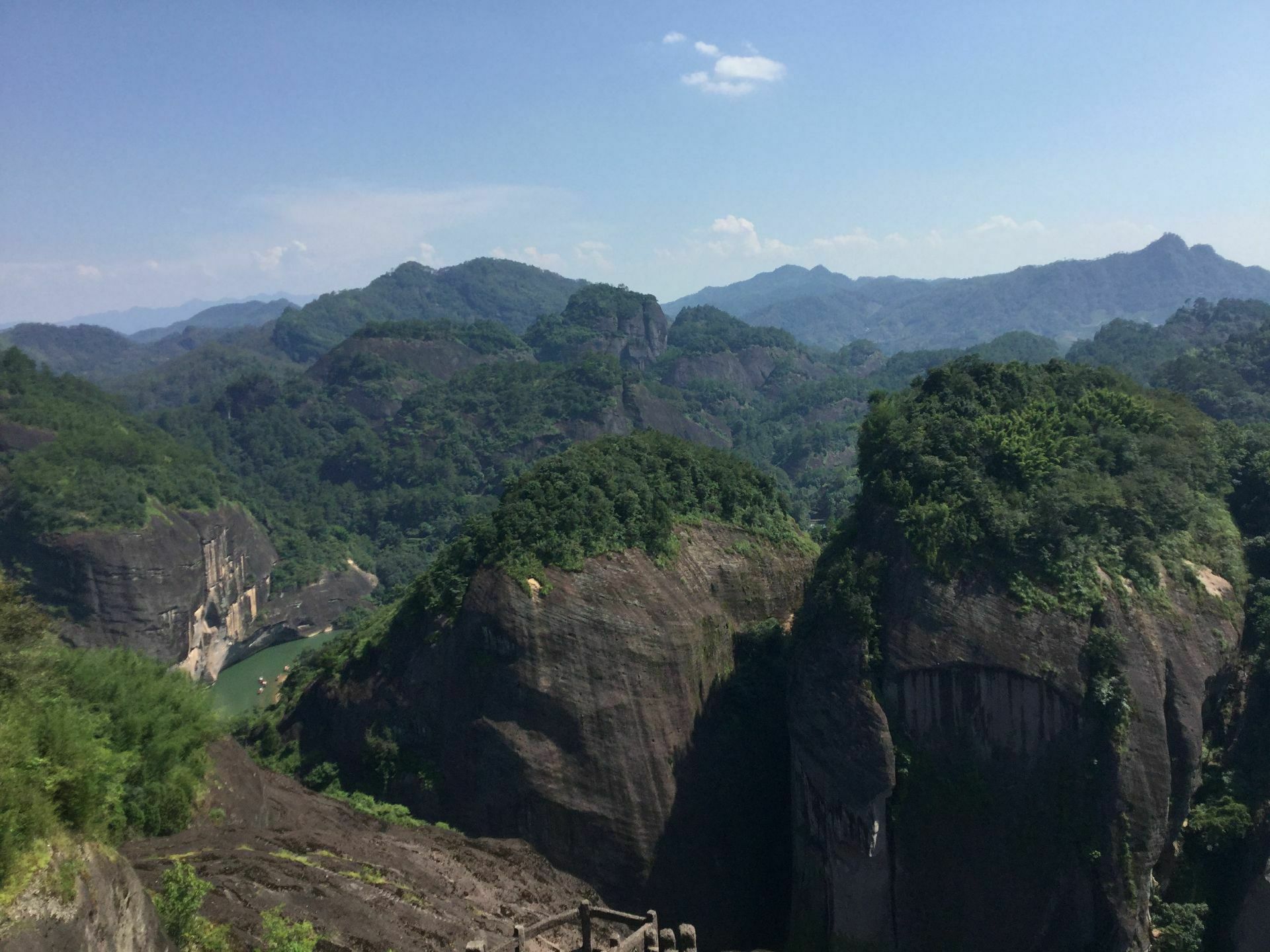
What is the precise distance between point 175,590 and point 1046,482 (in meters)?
42.9

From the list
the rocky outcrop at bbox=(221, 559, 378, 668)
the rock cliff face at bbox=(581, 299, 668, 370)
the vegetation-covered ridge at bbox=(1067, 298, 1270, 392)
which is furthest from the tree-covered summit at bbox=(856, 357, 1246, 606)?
the rock cliff face at bbox=(581, 299, 668, 370)

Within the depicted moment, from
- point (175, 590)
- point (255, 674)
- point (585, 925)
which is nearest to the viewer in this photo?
point (585, 925)

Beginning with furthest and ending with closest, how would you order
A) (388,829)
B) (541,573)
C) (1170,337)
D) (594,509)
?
1. (1170,337)
2. (594,509)
3. (541,573)
4. (388,829)

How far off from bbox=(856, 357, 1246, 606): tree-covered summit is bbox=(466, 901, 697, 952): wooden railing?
11255mm

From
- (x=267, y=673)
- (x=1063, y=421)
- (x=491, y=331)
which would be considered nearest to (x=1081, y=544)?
(x=1063, y=421)

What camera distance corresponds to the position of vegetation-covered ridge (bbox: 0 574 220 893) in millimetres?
9859

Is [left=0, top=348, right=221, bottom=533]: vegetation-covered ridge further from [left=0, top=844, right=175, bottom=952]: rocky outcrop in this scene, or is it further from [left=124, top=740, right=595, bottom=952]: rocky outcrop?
[left=0, top=844, right=175, bottom=952]: rocky outcrop

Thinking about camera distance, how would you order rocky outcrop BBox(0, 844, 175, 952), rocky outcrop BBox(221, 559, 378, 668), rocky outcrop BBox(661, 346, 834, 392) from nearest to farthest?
rocky outcrop BBox(0, 844, 175, 952) → rocky outcrop BBox(221, 559, 378, 668) → rocky outcrop BBox(661, 346, 834, 392)

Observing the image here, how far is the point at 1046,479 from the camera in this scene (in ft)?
74.7

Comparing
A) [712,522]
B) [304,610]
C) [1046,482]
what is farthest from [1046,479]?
[304,610]

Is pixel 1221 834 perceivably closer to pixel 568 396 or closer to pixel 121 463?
pixel 121 463

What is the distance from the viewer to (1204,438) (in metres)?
26.4

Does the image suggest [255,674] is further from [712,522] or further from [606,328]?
[606,328]

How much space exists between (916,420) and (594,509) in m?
9.81
